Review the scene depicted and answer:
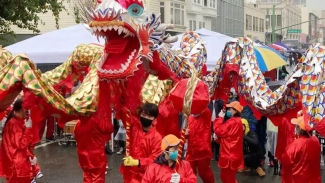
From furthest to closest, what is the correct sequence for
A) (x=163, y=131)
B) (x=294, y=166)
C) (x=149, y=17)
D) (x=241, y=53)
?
(x=241, y=53)
(x=163, y=131)
(x=294, y=166)
(x=149, y=17)

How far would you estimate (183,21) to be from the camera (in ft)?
111

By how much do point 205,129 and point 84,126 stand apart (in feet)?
6.88

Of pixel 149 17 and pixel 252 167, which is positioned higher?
pixel 149 17

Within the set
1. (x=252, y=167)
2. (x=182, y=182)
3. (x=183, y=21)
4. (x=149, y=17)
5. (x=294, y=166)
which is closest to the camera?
(x=182, y=182)

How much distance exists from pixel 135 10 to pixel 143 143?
141cm

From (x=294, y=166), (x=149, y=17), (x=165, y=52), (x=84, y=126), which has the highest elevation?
(x=149, y=17)

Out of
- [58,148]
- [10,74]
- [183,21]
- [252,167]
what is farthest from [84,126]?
[183,21]

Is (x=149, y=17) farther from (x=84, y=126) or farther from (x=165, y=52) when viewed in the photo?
(x=84, y=126)

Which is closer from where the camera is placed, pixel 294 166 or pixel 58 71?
pixel 294 166

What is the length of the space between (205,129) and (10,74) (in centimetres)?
308

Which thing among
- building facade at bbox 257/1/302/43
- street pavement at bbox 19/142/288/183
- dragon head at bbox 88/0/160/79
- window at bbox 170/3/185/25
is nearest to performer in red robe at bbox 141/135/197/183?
dragon head at bbox 88/0/160/79

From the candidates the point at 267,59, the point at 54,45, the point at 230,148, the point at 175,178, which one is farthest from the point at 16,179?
the point at 267,59

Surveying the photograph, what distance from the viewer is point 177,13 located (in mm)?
32812

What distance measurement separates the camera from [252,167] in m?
8.88
